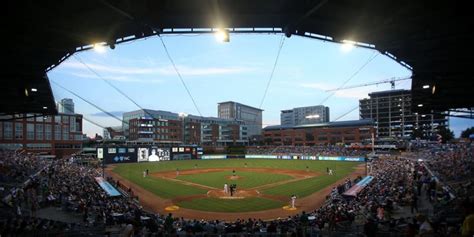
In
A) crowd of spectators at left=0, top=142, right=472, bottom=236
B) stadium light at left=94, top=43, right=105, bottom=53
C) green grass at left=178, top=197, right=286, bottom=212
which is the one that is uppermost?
stadium light at left=94, top=43, right=105, bottom=53

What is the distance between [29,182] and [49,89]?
43.8 ft

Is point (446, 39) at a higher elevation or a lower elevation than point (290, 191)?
higher

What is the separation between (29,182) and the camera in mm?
25391

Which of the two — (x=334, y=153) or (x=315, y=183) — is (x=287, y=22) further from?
(x=334, y=153)

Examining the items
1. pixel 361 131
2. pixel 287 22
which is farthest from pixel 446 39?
pixel 361 131

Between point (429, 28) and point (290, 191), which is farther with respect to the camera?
point (290, 191)

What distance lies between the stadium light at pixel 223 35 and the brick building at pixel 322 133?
3834 inches

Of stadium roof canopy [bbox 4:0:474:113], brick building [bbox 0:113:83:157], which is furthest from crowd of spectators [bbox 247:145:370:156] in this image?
stadium roof canopy [bbox 4:0:474:113]

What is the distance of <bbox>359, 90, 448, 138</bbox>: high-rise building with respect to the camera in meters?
147

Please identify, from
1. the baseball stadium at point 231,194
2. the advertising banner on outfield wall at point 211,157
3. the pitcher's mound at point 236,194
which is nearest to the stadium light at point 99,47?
the baseball stadium at point 231,194

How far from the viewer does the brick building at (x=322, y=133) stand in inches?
4132

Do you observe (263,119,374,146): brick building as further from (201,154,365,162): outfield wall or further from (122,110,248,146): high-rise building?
(201,154,365,162): outfield wall

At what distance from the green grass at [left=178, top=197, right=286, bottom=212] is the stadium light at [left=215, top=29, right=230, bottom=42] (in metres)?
18.8

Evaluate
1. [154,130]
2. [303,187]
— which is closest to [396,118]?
[154,130]
